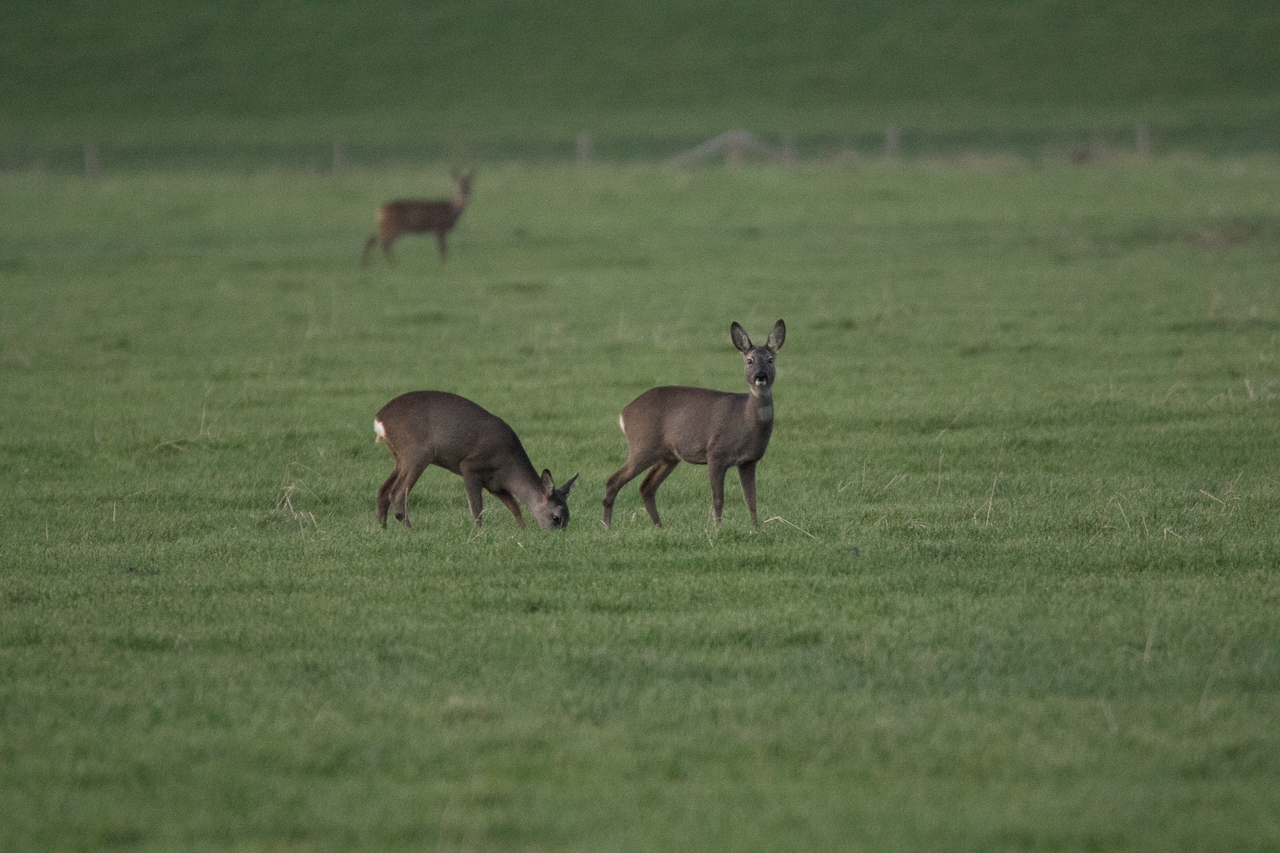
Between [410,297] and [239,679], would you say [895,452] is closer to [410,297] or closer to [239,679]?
[239,679]

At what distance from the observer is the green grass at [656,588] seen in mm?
5180

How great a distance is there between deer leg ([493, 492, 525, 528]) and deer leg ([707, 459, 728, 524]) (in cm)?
134

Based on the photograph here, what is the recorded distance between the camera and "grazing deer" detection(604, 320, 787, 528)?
30.8 feet

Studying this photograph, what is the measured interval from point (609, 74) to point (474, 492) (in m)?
70.8

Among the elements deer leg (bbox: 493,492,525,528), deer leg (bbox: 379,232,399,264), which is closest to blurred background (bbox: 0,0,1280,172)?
deer leg (bbox: 379,232,399,264)

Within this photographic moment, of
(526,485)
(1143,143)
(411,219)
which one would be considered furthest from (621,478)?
(1143,143)

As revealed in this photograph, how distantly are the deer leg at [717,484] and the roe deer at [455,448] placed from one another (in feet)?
3.21

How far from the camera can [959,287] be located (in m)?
20.9

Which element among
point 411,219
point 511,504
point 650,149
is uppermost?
point 650,149

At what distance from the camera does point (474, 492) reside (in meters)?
9.91

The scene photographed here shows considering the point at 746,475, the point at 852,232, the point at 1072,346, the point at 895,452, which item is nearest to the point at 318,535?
the point at 746,475

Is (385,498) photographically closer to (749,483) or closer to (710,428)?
(710,428)

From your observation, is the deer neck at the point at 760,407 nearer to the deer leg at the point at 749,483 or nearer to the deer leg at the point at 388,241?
the deer leg at the point at 749,483

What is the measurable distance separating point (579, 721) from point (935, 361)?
10.4 meters
